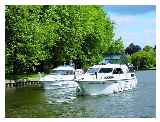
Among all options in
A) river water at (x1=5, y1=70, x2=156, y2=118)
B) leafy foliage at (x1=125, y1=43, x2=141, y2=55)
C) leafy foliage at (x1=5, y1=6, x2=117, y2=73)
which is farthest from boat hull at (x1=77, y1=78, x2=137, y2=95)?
leafy foliage at (x1=125, y1=43, x2=141, y2=55)

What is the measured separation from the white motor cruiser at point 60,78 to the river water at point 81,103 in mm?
144

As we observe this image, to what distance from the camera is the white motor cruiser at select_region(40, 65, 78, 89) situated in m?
12.0

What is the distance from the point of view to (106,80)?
11.6 m

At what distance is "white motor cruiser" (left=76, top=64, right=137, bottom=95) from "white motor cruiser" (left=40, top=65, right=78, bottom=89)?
1.20 feet

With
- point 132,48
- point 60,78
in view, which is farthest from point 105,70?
point 132,48

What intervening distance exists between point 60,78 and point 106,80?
122 centimetres

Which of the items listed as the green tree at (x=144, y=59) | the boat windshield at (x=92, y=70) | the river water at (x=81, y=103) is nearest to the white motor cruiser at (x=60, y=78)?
the river water at (x=81, y=103)

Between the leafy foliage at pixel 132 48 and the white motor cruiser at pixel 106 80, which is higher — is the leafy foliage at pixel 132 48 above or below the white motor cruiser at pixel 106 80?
above

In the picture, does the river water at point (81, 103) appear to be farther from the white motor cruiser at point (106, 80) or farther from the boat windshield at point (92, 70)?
the boat windshield at point (92, 70)

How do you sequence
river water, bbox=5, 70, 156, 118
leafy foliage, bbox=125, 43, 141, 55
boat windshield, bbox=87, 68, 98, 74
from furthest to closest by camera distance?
boat windshield, bbox=87, 68, 98, 74 → leafy foliage, bbox=125, 43, 141, 55 → river water, bbox=5, 70, 156, 118

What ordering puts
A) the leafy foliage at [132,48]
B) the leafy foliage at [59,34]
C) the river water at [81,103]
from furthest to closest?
the leafy foliage at [59,34] < the leafy foliage at [132,48] < the river water at [81,103]

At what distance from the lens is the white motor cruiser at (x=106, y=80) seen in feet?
37.7

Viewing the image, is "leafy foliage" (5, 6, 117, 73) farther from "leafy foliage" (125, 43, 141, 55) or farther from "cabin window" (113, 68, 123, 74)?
"cabin window" (113, 68, 123, 74)
